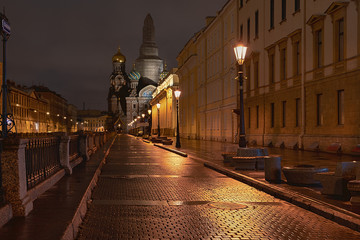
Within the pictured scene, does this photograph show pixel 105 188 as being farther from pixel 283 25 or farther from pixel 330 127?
pixel 283 25

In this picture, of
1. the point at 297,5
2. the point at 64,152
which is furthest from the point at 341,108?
the point at 64,152

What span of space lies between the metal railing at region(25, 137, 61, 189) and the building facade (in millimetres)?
16067

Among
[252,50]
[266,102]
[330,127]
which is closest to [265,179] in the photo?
[330,127]

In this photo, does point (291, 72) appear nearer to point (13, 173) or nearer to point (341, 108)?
point (341, 108)

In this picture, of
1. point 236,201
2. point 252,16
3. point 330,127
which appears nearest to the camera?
point 236,201

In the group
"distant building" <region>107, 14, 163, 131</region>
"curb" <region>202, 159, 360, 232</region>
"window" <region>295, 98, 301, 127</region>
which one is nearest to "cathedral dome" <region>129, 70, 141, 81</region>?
"distant building" <region>107, 14, 163, 131</region>

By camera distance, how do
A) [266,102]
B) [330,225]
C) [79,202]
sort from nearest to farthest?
[330,225] < [79,202] < [266,102]

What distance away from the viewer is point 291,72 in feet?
107

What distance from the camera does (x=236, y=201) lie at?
1009 cm

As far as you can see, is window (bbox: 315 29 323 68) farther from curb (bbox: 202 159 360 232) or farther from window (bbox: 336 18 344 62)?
curb (bbox: 202 159 360 232)

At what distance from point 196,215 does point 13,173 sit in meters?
3.24

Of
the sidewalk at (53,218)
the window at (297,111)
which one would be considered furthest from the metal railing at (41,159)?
the window at (297,111)

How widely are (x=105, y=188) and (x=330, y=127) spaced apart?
56.7 ft

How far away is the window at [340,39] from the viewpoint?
25406 millimetres
